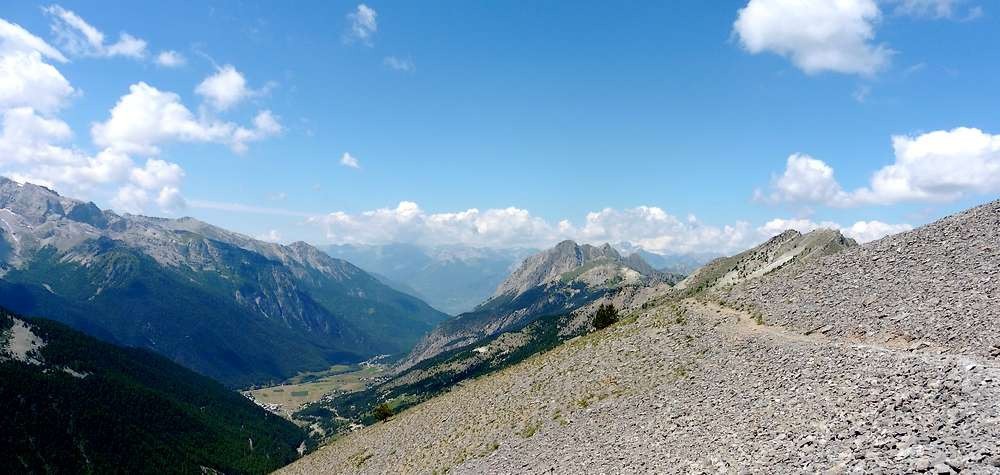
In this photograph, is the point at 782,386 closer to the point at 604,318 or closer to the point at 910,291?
the point at 910,291

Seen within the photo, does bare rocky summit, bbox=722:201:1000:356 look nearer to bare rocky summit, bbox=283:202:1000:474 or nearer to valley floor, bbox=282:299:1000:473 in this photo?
bare rocky summit, bbox=283:202:1000:474

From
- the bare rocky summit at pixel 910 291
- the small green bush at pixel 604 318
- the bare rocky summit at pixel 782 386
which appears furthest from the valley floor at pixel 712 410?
the small green bush at pixel 604 318

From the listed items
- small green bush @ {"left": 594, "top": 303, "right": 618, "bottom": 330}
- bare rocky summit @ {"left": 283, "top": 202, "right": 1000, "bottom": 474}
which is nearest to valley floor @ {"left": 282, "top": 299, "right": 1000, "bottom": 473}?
bare rocky summit @ {"left": 283, "top": 202, "right": 1000, "bottom": 474}

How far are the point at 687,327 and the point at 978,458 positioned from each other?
38808mm

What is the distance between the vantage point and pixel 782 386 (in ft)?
115

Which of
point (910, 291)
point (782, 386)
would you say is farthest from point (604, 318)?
point (782, 386)

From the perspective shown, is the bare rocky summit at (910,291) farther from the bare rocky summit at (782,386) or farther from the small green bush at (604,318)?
the small green bush at (604,318)

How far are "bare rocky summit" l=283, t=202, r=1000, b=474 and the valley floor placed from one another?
13 centimetres

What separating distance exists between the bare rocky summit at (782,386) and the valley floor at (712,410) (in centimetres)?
13

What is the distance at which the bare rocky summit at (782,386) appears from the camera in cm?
2438

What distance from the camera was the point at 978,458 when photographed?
1917 cm

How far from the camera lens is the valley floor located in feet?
76.6

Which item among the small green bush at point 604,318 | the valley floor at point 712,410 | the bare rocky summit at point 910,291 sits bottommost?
the valley floor at point 712,410

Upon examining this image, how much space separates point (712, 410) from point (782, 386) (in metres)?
4.71
